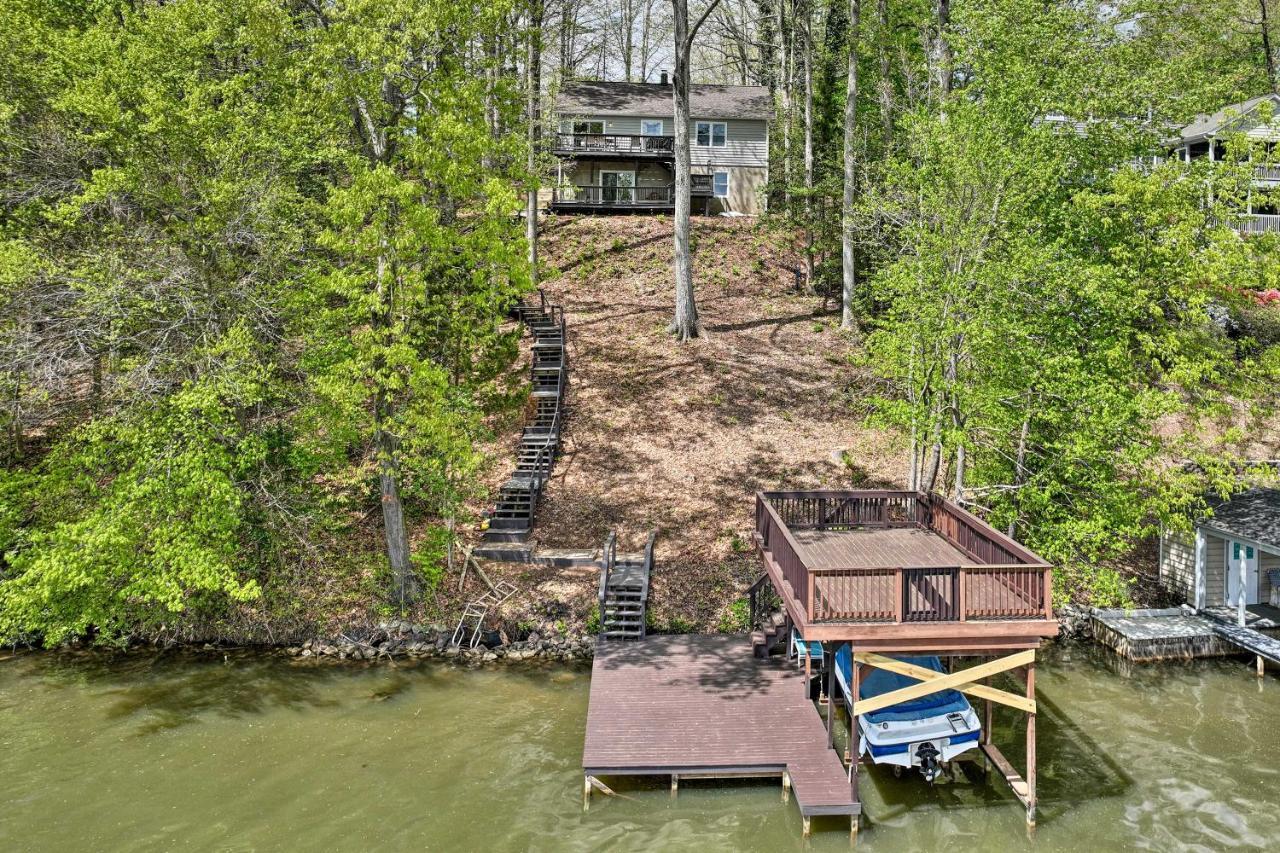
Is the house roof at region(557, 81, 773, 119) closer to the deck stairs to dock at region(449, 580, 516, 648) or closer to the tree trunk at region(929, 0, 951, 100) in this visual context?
the tree trunk at region(929, 0, 951, 100)

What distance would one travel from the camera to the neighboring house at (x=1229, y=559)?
16.6 meters

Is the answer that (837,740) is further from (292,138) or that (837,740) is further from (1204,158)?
(292,138)

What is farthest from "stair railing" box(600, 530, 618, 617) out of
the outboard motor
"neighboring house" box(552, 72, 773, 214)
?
"neighboring house" box(552, 72, 773, 214)

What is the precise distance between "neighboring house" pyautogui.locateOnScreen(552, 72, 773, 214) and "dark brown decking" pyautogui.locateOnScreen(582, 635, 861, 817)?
89.7ft

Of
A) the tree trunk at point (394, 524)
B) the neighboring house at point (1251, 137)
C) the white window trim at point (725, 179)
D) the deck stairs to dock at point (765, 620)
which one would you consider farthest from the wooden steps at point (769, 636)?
the white window trim at point (725, 179)

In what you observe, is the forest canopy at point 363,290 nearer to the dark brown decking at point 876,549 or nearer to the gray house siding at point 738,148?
the dark brown decking at point 876,549

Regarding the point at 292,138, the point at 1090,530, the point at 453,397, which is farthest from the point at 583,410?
the point at 1090,530

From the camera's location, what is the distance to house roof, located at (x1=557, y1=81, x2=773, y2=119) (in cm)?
3888

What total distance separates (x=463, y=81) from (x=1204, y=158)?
48.7 ft

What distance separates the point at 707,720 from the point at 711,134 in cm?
3311

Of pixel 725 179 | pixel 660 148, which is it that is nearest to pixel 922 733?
pixel 660 148

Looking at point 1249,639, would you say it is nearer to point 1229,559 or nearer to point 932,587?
point 1229,559

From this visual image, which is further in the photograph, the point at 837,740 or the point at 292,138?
the point at 292,138

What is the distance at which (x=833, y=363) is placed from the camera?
85.4 feet
